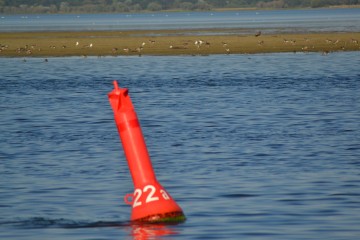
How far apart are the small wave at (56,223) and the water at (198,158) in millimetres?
12

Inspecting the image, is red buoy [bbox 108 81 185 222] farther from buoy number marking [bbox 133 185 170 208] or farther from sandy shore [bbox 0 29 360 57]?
sandy shore [bbox 0 29 360 57]

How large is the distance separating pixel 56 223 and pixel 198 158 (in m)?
5.70

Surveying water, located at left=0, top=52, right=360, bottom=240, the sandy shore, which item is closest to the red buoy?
water, located at left=0, top=52, right=360, bottom=240

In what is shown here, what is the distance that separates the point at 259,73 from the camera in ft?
137

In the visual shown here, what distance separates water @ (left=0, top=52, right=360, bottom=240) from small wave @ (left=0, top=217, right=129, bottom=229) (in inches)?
0.5

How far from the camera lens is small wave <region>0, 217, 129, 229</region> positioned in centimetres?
1269

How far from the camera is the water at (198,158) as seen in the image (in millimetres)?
12711

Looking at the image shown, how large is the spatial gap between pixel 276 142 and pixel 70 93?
15378 millimetres

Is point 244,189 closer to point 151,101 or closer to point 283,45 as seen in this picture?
point 151,101

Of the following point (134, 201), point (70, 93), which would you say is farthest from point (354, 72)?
point (134, 201)

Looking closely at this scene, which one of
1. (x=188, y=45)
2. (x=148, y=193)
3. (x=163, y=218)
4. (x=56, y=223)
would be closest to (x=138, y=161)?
(x=148, y=193)

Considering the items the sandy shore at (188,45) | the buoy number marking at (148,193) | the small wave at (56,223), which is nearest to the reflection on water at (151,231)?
the buoy number marking at (148,193)

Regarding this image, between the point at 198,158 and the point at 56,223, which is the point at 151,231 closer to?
A: the point at 56,223

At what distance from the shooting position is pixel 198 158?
1825 centimetres
